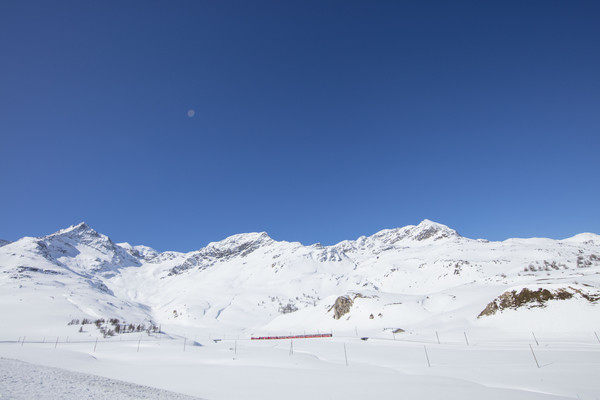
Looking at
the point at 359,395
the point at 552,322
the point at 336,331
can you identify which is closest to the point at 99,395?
the point at 359,395

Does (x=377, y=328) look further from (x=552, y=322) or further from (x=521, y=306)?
(x=552, y=322)

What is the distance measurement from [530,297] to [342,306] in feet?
154

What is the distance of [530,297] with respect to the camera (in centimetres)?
4125

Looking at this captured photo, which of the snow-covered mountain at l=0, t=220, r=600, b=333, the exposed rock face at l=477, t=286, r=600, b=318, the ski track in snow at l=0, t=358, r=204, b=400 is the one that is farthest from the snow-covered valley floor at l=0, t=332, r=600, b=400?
the snow-covered mountain at l=0, t=220, r=600, b=333

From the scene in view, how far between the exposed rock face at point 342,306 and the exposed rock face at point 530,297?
37863 mm

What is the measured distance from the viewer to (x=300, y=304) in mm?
147250

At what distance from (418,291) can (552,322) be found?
89.8m

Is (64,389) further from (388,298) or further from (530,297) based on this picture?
(388,298)

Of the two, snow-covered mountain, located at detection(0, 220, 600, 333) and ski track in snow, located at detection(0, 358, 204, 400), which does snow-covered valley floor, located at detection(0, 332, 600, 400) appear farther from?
snow-covered mountain, located at detection(0, 220, 600, 333)

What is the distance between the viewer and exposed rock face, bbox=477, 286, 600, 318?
3774cm

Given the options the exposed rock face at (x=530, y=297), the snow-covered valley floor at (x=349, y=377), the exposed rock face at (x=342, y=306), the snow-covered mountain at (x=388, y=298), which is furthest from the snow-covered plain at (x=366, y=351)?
the exposed rock face at (x=342, y=306)

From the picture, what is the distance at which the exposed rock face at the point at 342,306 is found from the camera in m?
77.8

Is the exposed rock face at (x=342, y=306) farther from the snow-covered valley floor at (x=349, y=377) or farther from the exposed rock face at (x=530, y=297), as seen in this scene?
the snow-covered valley floor at (x=349, y=377)

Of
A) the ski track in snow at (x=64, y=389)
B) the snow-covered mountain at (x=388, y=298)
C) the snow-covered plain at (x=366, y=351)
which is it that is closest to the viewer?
the ski track in snow at (x=64, y=389)
